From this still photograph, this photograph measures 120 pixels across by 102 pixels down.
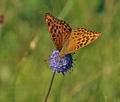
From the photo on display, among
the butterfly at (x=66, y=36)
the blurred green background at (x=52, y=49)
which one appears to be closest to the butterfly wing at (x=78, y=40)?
the butterfly at (x=66, y=36)

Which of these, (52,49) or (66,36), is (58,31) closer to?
(66,36)

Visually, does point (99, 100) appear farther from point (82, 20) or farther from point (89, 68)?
point (82, 20)

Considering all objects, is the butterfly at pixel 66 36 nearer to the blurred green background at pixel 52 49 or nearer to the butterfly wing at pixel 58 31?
the butterfly wing at pixel 58 31

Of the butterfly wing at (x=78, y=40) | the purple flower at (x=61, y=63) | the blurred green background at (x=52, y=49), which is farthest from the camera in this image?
the blurred green background at (x=52, y=49)

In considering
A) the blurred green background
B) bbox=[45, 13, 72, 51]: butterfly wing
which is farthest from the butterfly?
the blurred green background

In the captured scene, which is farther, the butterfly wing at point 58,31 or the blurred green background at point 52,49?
the blurred green background at point 52,49

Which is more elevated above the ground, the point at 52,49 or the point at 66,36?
the point at 66,36

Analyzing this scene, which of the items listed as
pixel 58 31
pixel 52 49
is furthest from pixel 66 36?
pixel 52 49
